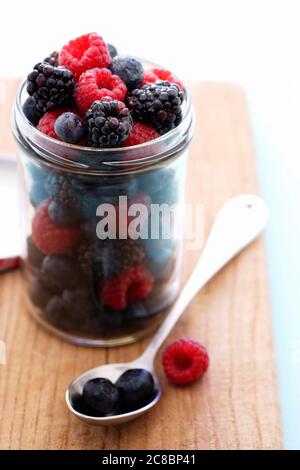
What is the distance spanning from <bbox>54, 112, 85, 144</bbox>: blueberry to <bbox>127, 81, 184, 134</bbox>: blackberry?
0.07 meters

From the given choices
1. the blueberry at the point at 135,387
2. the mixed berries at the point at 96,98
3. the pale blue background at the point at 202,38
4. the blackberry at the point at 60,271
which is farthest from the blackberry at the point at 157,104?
the pale blue background at the point at 202,38

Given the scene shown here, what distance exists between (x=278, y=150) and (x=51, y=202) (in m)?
0.65

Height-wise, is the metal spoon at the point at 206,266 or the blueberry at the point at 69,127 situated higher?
the blueberry at the point at 69,127

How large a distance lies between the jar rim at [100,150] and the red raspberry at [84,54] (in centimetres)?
8

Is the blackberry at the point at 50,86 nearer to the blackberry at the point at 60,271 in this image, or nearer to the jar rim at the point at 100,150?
the jar rim at the point at 100,150

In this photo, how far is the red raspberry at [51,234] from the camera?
96 centimetres

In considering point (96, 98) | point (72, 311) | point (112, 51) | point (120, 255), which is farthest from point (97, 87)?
point (72, 311)

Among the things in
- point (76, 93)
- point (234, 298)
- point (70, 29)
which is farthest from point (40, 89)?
point (70, 29)

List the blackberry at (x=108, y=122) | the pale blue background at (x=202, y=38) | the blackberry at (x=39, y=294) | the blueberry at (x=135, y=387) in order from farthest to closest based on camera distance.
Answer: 1. the pale blue background at (x=202, y=38)
2. the blackberry at (x=39, y=294)
3. the blueberry at (x=135, y=387)
4. the blackberry at (x=108, y=122)

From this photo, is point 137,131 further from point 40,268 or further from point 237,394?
point 237,394

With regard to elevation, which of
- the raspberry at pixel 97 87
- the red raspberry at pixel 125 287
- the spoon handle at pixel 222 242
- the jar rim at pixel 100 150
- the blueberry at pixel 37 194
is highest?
the raspberry at pixel 97 87

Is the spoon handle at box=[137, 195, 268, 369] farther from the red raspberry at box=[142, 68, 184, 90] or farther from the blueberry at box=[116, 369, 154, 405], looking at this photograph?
the red raspberry at box=[142, 68, 184, 90]

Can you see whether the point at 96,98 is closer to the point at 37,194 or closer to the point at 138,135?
the point at 138,135

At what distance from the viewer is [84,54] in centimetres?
92
